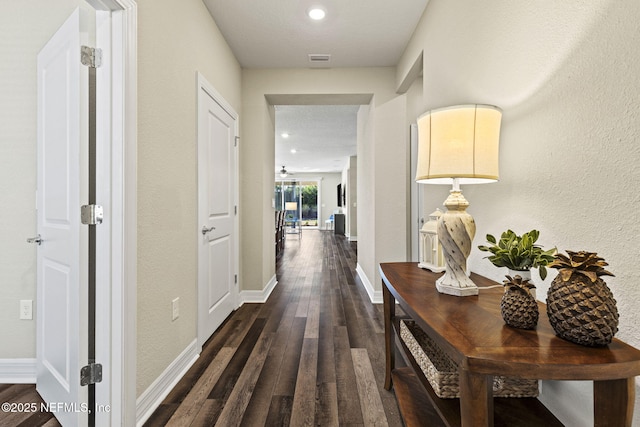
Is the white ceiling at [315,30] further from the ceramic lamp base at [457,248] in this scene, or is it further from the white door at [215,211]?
the ceramic lamp base at [457,248]

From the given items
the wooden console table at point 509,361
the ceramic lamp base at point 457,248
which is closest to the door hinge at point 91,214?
the wooden console table at point 509,361

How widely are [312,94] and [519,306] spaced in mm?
3252

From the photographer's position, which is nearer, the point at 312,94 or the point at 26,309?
the point at 26,309

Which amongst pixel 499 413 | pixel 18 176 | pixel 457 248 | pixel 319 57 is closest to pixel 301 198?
pixel 319 57

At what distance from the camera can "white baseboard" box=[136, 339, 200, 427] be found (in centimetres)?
154

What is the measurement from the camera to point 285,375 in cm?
194

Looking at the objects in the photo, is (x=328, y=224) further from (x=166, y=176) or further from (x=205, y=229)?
(x=166, y=176)

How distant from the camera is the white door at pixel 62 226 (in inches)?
53.2

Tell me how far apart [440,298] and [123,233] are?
139 cm

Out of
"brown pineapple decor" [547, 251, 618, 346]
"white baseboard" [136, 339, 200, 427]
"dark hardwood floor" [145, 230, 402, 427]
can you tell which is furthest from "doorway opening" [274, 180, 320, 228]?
"brown pineapple decor" [547, 251, 618, 346]

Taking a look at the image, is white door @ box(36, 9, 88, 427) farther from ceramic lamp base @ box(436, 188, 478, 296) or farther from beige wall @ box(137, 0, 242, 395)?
ceramic lamp base @ box(436, 188, 478, 296)

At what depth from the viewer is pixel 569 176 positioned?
995 millimetres

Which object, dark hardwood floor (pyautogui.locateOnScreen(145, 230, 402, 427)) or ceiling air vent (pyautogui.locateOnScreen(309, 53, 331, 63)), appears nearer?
dark hardwood floor (pyautogui.locateOnScreen(145, 230, 402, 427))

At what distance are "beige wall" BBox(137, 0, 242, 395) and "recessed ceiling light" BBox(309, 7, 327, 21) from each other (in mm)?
868
